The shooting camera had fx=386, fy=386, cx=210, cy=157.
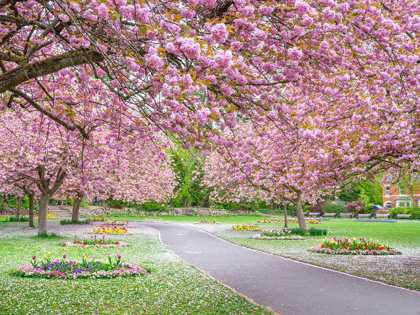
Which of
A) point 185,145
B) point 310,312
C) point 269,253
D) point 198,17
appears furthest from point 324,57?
point 269,253

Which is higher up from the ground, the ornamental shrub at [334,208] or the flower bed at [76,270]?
the flower bed at [76,270]

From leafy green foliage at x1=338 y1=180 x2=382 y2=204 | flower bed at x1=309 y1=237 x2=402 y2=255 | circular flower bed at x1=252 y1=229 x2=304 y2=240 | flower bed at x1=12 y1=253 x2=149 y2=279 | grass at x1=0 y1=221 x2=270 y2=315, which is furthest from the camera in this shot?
leafy green foliage at x1=338 y1=180 x2=382 y2=204

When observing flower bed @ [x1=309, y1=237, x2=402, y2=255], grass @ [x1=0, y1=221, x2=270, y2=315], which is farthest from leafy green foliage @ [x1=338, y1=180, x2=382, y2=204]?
grass @ [x1=0, y1=221, x2=270, y2=315]

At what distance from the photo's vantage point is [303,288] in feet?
26.9

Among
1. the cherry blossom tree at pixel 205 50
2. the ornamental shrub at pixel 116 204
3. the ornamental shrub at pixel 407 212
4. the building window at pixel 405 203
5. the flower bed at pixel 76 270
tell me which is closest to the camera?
the cherry blossom tree at pixel 205 50

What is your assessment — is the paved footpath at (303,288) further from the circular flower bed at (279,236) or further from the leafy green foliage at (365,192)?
the leafy green foliage at (365,192)

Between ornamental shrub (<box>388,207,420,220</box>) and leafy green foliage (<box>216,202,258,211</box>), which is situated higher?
leafy green foliage (<box>216,202,258,211</box>)

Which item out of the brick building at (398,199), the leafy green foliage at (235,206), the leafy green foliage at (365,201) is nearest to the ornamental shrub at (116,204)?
the leafy green foliage at (235,206)

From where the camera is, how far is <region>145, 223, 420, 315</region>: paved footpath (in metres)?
6.66

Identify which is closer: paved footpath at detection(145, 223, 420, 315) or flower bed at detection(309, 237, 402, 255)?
paved footpath at detection(145, 223, 420, 315)

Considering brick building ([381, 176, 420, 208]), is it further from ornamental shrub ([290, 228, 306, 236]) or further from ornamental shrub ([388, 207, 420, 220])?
ornamental shrub ([290, 228, 306, 236])

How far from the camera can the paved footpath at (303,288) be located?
6.66 m

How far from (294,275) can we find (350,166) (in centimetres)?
322

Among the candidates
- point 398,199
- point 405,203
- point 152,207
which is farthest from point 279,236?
point 398,199
